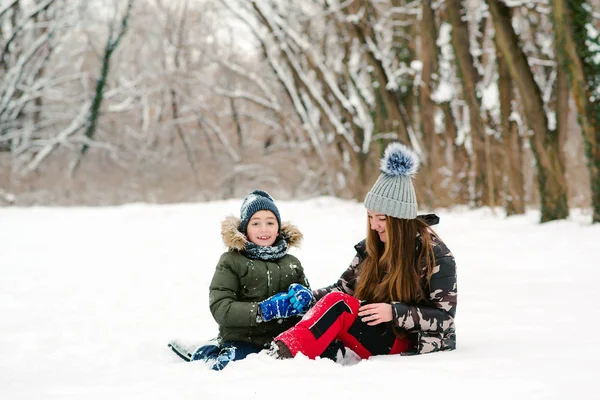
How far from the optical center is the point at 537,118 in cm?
841

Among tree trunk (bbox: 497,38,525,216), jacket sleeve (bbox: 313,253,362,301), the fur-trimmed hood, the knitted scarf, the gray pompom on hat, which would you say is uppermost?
tree trunk (bbox: 497,38,525,216)

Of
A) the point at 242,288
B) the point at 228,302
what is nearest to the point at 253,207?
the point at 242,288

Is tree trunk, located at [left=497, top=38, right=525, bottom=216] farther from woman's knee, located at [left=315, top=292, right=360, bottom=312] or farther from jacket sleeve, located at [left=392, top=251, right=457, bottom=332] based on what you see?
woman's knee, located at [left=315, top=292, right=360, bottom=312]

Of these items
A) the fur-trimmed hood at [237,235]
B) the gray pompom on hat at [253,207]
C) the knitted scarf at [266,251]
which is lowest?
the knitted scarf at [266,251]

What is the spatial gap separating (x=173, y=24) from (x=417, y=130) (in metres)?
17.3

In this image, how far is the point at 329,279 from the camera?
6.12m

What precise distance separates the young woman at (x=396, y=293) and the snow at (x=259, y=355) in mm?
160

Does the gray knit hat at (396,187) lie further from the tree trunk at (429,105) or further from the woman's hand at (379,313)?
the tree trunk at (429,105)

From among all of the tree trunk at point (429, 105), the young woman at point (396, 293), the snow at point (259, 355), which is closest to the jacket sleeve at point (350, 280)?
the young woman at point (396, 293)

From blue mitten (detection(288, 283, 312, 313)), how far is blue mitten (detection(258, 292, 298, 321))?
1.0 inches

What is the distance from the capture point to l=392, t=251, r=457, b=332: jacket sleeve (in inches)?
125

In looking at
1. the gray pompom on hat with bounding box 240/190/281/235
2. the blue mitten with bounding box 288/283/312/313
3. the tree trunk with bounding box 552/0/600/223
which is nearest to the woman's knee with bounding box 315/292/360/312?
the blue mitten with bounding box 288/283/312/313

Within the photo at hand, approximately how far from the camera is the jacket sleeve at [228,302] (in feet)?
10.9

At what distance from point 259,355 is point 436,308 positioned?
Result: 0.89 meters
